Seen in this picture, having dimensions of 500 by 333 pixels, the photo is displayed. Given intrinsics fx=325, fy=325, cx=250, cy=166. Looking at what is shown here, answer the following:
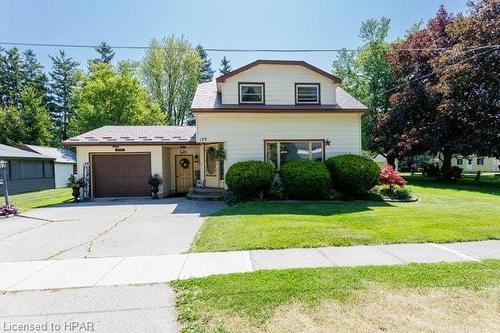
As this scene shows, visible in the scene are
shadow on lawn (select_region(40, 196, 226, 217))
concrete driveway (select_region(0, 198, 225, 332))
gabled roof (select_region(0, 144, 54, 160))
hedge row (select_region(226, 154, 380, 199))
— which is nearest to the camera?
concrete driveway (select_region(0, 198, 225, 332))

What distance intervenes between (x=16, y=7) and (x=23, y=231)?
331 inches

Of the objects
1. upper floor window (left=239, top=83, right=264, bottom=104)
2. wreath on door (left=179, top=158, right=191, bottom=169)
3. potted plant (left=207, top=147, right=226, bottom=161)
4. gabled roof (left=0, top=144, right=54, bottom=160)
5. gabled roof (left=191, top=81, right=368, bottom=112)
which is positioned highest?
upper floor window (left=239, top=83, right=264, bottom=104)

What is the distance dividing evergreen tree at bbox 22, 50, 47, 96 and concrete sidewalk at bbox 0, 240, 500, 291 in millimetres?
49726

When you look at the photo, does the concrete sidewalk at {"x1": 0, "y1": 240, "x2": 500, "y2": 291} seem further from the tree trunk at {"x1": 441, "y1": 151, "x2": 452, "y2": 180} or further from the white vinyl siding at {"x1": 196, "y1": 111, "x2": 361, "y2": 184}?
the tree trunk at {"x1": 441, "y1": 151, "x2": 452, "y2": 180}

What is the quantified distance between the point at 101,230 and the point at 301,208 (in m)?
6.45

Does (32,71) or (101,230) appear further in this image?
(32,71)

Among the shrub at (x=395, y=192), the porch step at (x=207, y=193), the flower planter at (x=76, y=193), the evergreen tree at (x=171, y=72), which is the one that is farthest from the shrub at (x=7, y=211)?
the evergreen tree at (x=171, y=72)

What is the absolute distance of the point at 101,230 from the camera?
8.88 m

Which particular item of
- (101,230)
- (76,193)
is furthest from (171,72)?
(101,230)

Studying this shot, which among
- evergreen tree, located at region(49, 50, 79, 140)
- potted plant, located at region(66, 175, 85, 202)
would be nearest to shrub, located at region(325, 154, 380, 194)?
potted plant, located at region(66, 175, 85, 202)

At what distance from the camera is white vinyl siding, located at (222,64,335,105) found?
15.2 m

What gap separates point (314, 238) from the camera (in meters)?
7.13

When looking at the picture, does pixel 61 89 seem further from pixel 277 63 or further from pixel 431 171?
pixel 431 171

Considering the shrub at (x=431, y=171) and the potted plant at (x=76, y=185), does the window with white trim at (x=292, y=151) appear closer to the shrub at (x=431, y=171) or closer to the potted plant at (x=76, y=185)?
the potted plant at (x=76, y=185)
